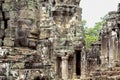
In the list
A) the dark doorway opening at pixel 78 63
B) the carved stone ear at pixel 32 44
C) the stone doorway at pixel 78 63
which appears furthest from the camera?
the dark doorway opening at pixel 78 63

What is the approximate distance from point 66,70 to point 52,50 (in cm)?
174

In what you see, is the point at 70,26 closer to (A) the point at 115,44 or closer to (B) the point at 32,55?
(A) the point at 115,44

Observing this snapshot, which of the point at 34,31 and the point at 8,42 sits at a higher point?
the point at 34,31

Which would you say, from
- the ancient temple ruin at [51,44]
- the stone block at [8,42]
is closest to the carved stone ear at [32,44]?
the ancient temple ruin at [51,44]

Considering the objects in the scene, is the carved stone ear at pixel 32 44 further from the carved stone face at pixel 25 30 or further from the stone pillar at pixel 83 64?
the stone pillar at pixel 83 64

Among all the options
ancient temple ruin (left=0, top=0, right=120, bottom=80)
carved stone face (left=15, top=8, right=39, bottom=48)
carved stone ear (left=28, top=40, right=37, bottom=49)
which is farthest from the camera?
carved stone ear (left=28, top=40, right=37, bottom=49)

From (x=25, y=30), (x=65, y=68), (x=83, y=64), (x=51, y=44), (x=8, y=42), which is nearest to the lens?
(x=8, y=42)

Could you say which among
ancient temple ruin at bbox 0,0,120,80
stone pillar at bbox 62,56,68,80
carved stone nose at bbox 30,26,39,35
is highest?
carved stone nose at bbox 30,26,39,35

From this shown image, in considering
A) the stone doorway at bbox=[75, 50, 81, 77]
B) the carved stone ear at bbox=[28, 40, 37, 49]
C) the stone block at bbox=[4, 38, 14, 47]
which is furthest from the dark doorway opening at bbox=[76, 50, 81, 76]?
the stone block at bbox=[4, 38, 14, 47]

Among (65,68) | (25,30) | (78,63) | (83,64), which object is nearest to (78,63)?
(78,63)

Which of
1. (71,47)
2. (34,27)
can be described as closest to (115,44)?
(71,47)

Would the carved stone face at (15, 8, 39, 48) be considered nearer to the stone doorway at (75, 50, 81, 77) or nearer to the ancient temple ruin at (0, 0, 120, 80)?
the ancient temple ruin at (0, 0, 120, 80)

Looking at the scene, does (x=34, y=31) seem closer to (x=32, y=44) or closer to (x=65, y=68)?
(x=32, y=44)

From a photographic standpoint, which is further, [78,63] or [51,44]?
[78,63]
